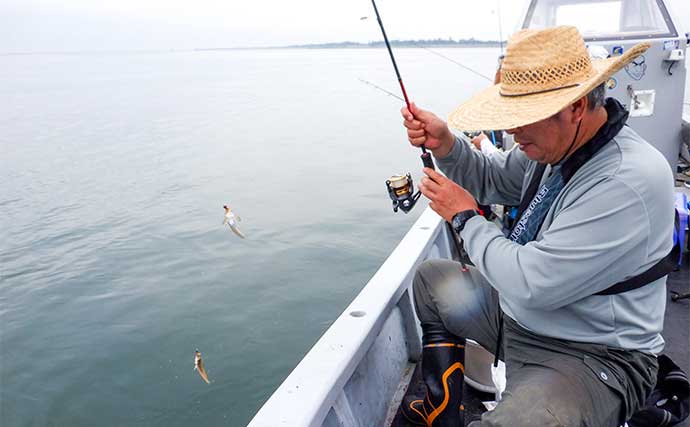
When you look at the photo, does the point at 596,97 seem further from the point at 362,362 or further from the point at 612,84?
the point at 612,84

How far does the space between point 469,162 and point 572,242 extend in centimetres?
97

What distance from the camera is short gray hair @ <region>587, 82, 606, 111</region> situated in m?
1.67

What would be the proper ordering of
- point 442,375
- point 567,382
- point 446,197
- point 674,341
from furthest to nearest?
point 674,341 < point 442,375 < point 446,197 < point 567,382

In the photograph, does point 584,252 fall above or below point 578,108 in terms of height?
below

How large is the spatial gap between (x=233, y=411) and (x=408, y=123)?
360 centimetres

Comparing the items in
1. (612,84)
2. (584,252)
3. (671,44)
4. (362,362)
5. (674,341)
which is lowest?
(674,341)

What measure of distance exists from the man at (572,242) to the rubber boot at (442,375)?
29 cm

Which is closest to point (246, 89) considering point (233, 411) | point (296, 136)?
point (296, 136)

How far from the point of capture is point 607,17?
4867 millimetres

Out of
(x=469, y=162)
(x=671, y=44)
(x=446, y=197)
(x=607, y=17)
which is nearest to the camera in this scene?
(x=446, y=197)

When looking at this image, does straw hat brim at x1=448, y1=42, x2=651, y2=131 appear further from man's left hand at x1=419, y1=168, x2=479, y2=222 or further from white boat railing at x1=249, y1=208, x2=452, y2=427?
white boat railing at x1=249, y1=208, x2=452, y2=427

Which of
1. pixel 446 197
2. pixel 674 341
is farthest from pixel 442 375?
pixel 674 341

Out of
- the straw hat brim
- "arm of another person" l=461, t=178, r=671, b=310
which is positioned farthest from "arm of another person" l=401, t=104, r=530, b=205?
"arm of another person" l=461, t=178, r=671, b=310

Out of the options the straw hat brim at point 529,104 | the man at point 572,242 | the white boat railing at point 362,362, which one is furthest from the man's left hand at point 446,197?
the white boat railing at point 362,362
